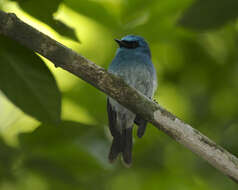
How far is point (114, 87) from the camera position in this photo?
2326 millimetres

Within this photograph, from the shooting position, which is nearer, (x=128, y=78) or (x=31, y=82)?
(x=31, y=82)

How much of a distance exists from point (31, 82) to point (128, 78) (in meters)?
1.99

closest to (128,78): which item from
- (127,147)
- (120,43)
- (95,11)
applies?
(120,43)

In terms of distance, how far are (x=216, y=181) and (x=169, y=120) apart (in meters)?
2.73

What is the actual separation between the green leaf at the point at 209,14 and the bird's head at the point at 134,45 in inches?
68.5

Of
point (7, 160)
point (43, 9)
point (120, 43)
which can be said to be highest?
point (120, 43)

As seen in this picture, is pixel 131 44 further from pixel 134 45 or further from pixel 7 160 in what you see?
pixel 7 160

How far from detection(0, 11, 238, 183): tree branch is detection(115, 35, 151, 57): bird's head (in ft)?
6.42

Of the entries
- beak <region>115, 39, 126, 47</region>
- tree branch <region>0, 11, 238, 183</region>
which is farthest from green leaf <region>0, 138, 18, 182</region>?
beak <region>115, 39, 126, 47</region>

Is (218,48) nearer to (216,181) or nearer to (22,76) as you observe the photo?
(216,181)

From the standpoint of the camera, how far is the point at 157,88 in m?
4.51

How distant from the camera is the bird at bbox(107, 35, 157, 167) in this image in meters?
3.82

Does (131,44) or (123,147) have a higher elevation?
(131,44)

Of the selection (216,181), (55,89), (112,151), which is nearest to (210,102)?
(216,181)
